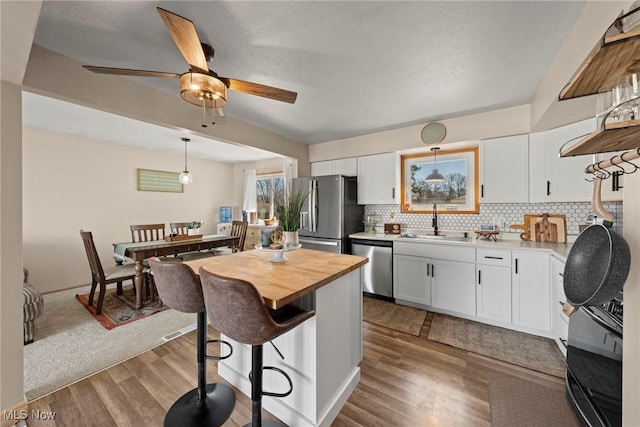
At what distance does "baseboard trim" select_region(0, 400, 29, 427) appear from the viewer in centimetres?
140

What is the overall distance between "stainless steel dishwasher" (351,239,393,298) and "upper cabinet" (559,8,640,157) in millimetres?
2514

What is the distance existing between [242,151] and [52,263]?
353 centimetres

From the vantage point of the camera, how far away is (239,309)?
0.99 m

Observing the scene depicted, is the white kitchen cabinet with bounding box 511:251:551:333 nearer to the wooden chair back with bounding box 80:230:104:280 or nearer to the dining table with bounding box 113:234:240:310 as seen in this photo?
the dining table with bounding box 113:234:240:310

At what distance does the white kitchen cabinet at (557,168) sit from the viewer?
2309 millimetres

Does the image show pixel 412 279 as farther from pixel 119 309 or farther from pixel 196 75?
pixel 119 309

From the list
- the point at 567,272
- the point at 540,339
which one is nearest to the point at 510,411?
Result: the point at 567,272

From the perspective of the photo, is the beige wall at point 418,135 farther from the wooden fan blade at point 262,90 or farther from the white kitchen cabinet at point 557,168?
the wooden fan blade at point 262,90

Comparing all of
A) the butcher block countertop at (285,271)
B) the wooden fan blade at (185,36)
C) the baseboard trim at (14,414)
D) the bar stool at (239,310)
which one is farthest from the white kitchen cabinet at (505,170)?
the baseboard trim at (14,414)

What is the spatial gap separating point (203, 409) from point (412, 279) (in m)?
2.49

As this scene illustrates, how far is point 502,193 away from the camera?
9.22ft

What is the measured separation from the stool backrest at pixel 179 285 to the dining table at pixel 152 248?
2.03 metres

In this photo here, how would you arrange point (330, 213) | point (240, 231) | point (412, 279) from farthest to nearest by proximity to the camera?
point (240, 231), point (330, 213), point (412, 279)

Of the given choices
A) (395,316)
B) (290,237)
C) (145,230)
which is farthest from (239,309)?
(145,230)
